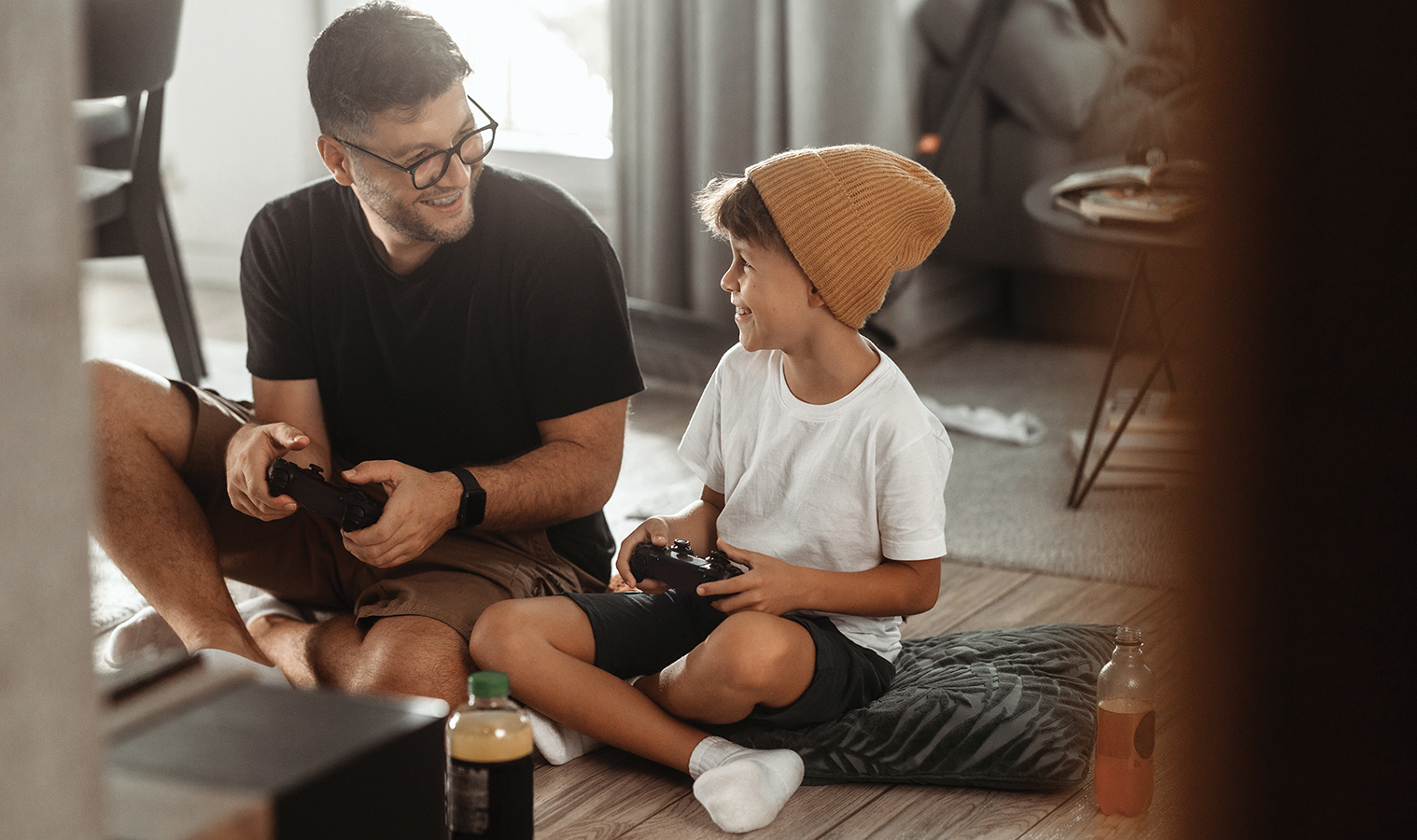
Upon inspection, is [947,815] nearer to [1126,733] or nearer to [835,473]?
A: [1126,733]

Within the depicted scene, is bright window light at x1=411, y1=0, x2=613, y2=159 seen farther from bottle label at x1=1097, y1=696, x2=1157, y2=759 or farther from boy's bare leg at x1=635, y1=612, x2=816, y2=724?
bottle label at x1=1097, y1=696, x2=1157, y2=759

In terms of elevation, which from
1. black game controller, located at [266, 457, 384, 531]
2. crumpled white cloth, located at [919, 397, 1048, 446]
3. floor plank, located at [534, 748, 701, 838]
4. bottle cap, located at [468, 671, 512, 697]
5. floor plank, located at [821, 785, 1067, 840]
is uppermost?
bottle cap, located at [468, 671, 512, 697]

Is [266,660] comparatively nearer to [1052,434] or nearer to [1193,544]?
[1193,544]

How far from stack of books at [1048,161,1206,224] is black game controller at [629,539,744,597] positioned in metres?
0.86

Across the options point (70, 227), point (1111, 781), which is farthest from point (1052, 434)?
point (70, 227)

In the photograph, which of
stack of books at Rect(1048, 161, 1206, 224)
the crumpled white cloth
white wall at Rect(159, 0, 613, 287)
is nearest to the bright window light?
white wall at Rect(159, 0, 613, 287)

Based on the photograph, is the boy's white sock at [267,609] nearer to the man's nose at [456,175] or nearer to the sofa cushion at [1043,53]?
the man's nose at [456,175]

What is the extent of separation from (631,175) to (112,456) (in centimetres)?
194

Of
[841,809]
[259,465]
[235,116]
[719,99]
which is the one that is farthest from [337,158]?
[235,116]

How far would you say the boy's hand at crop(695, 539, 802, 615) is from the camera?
1376mm

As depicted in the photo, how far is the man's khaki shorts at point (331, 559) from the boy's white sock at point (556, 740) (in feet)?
0.51

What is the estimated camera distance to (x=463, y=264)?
5.30 feet

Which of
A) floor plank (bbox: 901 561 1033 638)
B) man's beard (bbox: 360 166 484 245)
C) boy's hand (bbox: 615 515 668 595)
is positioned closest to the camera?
boy's hand (bbox: 615 515 668 595)

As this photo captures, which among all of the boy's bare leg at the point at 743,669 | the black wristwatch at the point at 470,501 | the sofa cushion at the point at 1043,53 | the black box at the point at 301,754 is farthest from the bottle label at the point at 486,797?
the sofa cushion at the point at 1043,53
